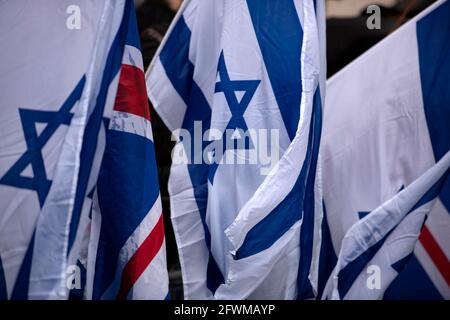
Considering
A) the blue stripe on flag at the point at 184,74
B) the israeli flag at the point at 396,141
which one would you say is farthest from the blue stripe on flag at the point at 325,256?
the blue stripe on flag at the point at 184,74

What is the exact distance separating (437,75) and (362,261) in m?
1.16

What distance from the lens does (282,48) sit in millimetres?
4129

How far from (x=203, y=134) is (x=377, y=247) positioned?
106 centimetres

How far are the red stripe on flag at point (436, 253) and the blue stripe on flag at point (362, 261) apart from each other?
0.61m

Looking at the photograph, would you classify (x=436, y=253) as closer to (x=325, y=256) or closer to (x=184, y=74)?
(x=325, y=256)

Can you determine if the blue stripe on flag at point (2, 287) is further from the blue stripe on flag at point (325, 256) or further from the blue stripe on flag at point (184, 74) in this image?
the blue stripe on flag at point (325, 256)

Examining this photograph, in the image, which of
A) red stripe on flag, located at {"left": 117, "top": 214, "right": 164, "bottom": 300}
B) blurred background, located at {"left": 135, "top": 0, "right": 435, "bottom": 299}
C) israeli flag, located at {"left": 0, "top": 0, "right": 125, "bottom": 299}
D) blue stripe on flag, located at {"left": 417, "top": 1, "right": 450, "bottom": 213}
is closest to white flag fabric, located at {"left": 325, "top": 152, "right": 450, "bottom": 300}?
blue stripe on flag, located at {"left": 417, "top": 1, "right": 450, "bottom": 213}

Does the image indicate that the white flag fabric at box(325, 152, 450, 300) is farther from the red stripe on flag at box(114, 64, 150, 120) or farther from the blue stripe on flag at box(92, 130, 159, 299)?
the red stripe on flag at box(114, 64, 150, 120)

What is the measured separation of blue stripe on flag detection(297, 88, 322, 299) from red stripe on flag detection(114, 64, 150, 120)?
822 mm

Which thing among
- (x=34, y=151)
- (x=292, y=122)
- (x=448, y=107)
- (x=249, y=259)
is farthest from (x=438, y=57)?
(x=34, y=151)

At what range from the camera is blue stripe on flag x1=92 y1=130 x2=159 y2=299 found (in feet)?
12.7

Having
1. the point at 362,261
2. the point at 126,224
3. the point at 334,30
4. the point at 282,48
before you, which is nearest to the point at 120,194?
the point at 126,224

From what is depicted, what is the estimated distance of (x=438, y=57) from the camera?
4.46 meters
